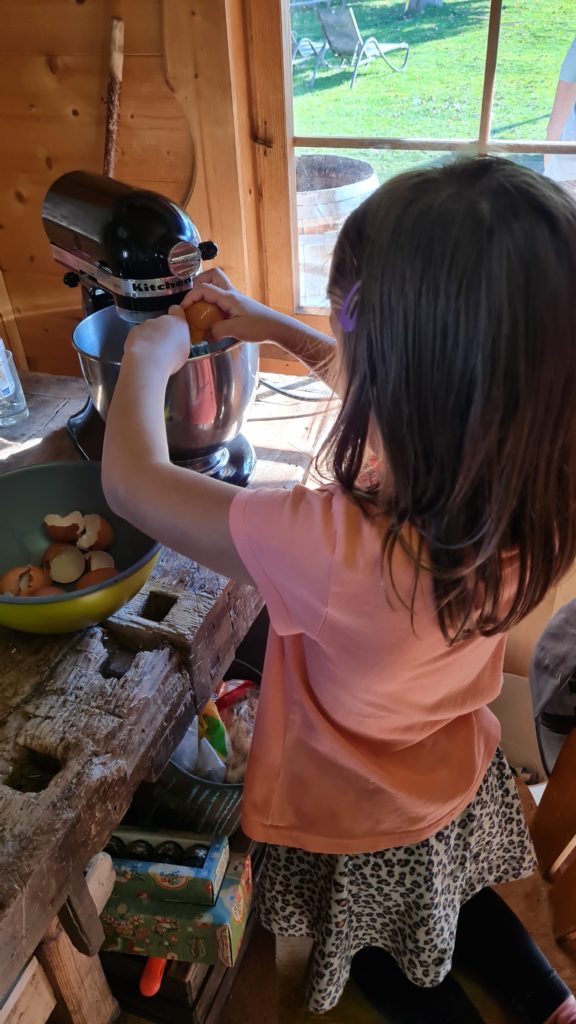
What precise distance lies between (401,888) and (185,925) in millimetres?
296

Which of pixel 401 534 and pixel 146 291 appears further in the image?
pixel 146 291

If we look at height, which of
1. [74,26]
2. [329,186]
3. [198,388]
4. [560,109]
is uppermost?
[74,26]

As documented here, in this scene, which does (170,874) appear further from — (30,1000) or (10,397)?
(10,397)

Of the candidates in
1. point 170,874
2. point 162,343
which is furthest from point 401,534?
point 170,874

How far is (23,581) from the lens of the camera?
858 mm

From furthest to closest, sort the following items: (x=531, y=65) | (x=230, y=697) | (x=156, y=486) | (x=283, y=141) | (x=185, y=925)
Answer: (x=230, y=697) < (x=283, y=141) < (x=531, y=65) < (x=185, y=925) < (x=156, y=486)

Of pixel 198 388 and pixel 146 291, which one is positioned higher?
pixel 146 291

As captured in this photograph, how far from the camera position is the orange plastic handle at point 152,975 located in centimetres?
101

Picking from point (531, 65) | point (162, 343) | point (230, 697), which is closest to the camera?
point (162, 343)

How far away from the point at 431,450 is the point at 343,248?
0.18m

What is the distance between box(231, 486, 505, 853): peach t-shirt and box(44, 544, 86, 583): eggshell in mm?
255

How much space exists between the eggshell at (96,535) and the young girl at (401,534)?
0.25m

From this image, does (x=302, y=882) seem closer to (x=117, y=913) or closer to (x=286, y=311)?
(x=117, y=913)

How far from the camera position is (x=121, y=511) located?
0.68 meters
